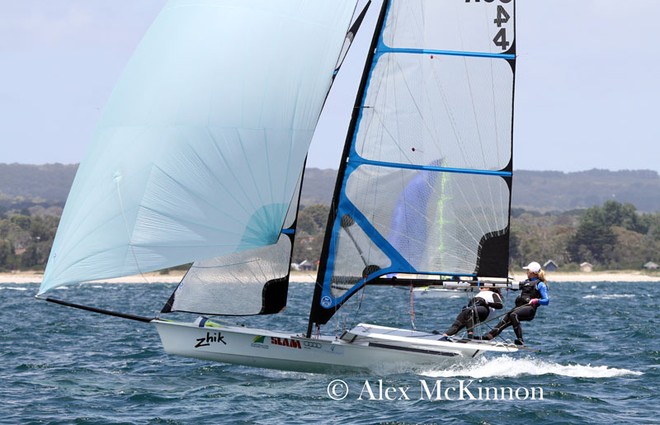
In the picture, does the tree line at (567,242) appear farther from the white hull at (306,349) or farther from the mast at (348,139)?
the mast at (348,139)

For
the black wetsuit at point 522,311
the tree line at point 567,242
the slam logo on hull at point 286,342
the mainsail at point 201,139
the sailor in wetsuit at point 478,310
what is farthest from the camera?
the tree line at point 567,242

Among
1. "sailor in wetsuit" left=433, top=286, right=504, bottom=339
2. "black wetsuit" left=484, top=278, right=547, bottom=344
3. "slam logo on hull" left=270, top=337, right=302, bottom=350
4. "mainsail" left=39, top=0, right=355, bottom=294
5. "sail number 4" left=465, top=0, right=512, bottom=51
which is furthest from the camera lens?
"sailor in wetsuit" left=433, top=286, right=504, bottom=339

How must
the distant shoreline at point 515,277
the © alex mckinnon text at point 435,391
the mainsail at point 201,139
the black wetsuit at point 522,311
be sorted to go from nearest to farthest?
the © alex mckinnon text at point 435,391 → the mainsail at point 201,139 → the black wetsuit at point 522,311 → the distant shoreline at point 515,277

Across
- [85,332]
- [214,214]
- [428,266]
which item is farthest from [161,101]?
[85,332]

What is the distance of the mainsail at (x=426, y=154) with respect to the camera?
16.2 meters

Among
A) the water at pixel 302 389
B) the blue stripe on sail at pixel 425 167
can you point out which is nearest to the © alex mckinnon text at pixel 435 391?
the water at pixel 302 389

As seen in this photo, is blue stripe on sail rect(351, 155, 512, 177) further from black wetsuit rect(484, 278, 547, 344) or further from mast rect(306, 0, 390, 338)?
black wetsuit rect(484, 278, 547, 344)

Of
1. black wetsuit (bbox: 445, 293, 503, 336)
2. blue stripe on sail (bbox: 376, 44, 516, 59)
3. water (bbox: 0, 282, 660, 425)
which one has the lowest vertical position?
water (bbox: 0, 282, 660, 425)

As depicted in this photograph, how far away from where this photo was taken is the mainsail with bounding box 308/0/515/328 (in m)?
16.2

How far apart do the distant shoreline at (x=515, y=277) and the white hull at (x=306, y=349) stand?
250 feet

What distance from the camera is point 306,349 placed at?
→ 1580 centimetres

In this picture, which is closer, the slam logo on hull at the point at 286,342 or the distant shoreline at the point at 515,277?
the slam logo on hull at the point at 286,342

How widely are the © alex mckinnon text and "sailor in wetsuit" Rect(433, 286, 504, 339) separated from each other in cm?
131

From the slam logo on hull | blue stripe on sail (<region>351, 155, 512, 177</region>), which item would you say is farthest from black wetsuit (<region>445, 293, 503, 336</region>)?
the slam logo on hull
